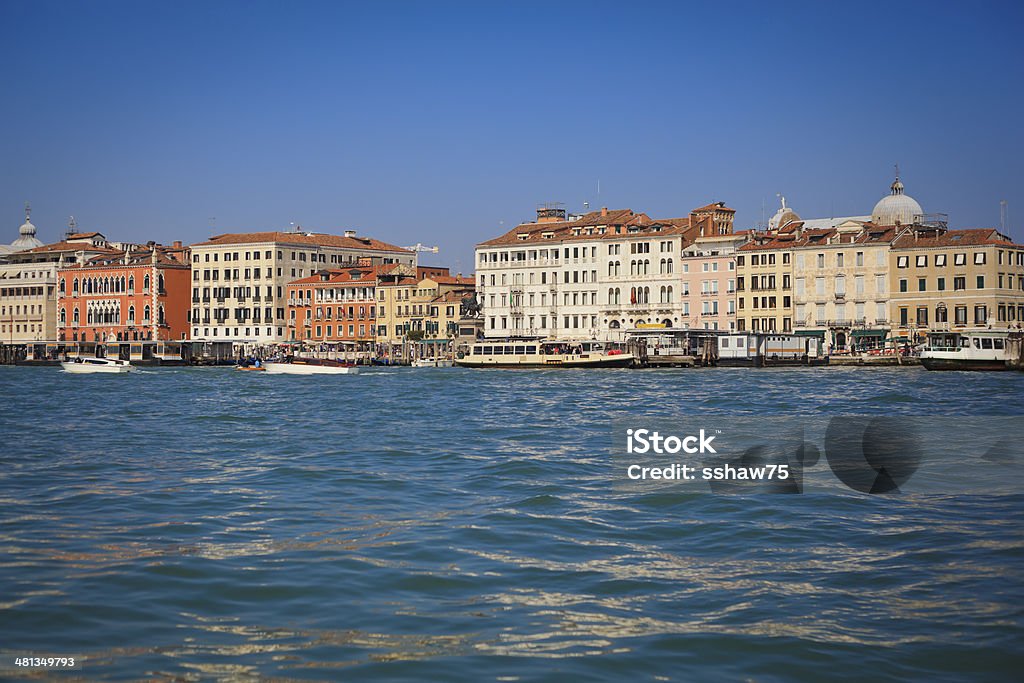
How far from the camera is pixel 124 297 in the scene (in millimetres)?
77562

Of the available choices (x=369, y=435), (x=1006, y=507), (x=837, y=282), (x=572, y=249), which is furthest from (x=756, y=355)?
(x=1006, y=507)

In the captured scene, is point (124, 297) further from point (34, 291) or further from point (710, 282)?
point (710, 282)

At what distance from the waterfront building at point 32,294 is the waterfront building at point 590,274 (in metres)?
30.6

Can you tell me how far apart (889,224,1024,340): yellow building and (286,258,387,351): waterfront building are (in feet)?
97.7

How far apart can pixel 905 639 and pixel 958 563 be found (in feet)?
5.97

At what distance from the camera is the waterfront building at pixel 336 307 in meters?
71.1

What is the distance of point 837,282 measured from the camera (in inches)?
2287

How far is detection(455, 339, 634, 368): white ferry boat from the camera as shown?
185ft

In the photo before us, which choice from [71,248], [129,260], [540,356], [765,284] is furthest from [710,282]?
[71,248]

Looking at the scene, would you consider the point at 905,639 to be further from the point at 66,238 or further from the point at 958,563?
the point at 66,238

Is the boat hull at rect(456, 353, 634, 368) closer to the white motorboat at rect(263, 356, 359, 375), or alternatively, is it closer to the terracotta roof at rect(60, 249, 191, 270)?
the white motorboat at rect(263, 356, 359, 375)

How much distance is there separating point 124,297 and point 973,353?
52.5 meters

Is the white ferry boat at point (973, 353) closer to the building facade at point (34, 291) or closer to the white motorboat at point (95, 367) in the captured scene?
the white motorboat at point (95, 367)

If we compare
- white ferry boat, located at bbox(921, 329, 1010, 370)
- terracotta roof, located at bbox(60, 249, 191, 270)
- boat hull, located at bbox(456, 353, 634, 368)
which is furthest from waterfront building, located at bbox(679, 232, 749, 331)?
terracotta roof, located at bbox(60, 249, 191, 270)
